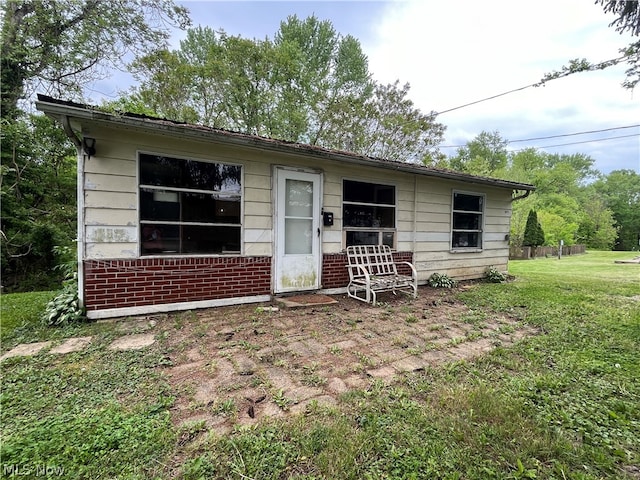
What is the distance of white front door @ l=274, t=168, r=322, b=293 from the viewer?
4656mm

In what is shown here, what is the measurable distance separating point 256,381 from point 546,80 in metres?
5.26

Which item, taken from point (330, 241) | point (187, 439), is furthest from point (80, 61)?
point (187, 439)

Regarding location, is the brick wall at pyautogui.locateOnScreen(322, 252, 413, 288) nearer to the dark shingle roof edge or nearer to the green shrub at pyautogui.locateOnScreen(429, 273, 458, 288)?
the dark shingle roof edge

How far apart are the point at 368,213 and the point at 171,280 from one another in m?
3.49

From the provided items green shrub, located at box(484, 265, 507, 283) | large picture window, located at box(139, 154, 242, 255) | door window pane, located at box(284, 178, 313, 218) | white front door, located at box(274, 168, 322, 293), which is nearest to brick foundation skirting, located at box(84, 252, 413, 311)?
large picture window, located at box(139, 154, 242, 255)

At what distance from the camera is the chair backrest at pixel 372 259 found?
527cm

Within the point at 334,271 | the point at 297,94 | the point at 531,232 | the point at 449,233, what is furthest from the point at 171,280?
the point at 531,232

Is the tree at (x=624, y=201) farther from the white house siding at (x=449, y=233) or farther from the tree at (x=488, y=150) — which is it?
the white house siding at (x=449, y=233)

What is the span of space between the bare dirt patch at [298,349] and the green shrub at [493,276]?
10.4ft

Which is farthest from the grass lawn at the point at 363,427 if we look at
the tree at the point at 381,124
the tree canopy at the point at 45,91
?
the tree at the point at 381,124

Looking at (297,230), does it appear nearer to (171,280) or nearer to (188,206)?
(188,206)

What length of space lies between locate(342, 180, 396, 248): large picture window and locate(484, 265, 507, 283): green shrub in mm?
3025

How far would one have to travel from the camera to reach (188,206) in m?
4.00

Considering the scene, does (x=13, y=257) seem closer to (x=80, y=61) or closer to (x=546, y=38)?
(x=80, y=61)
